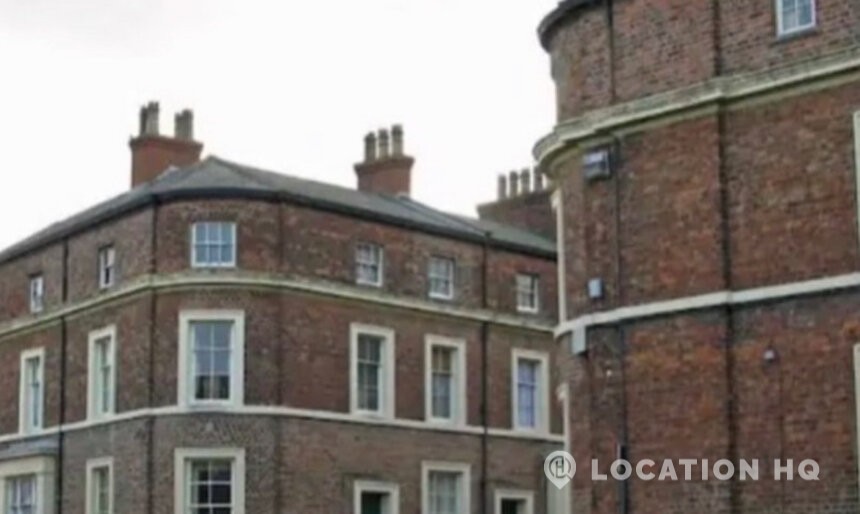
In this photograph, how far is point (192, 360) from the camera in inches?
1423

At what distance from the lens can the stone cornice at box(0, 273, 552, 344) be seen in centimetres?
3606

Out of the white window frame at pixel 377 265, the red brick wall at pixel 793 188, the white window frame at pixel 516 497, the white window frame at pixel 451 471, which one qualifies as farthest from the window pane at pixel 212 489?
the red brick wall at pixel 793 188

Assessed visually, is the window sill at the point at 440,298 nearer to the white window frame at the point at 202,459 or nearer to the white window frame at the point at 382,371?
the white window frame at the point at 382,371

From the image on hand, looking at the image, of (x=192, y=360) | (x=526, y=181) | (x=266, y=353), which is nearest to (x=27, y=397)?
(x=192, y=360)

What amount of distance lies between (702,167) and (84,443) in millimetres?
21634

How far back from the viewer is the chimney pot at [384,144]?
45781mm

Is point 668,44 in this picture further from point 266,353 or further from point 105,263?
point 105,263

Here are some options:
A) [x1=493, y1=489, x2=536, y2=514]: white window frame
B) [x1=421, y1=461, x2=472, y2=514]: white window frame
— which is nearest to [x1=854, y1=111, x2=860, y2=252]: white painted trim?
[x1=421, y1=461, x2=472, y2=514]: white window frame

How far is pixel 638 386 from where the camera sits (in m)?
22.5

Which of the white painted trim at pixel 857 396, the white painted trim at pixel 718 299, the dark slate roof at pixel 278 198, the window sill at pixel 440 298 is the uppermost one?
the dark slate roof at pixel 278 198

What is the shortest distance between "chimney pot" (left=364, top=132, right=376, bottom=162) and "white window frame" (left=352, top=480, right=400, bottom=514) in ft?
37.6

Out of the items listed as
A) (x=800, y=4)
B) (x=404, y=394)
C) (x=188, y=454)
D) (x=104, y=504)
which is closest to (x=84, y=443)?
(x=104, y=504)

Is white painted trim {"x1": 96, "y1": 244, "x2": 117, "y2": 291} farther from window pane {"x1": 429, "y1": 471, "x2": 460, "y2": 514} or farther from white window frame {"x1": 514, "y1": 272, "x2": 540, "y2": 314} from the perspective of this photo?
white window frame {"x1": 514, "y1": 272, "x2": 540, "y2": 314}

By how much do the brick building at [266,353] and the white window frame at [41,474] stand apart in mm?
57
